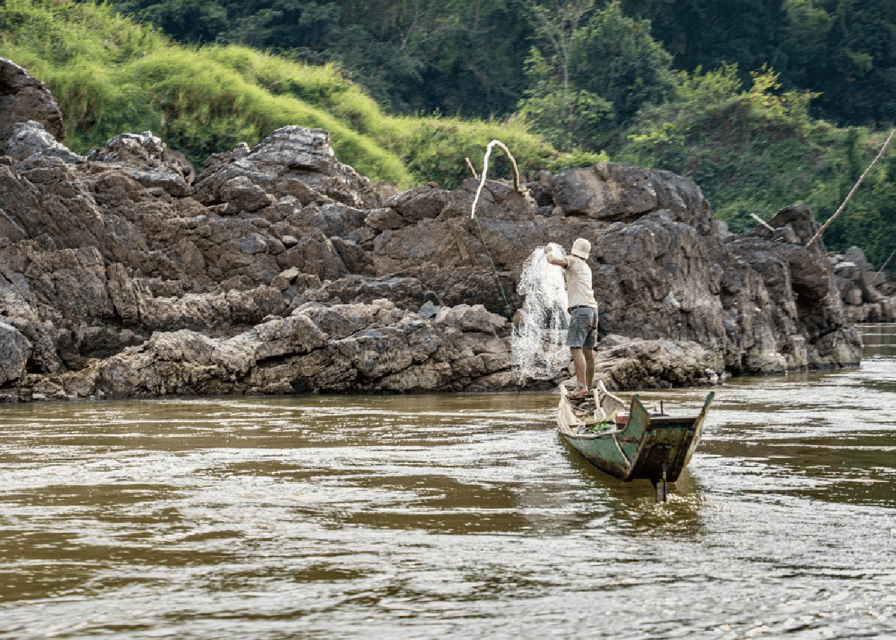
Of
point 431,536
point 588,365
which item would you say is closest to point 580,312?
point 588,365

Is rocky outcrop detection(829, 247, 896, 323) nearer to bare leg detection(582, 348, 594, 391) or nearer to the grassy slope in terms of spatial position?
the grassy slope

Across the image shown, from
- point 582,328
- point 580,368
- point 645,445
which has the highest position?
point 582,328

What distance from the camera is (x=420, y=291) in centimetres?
1895

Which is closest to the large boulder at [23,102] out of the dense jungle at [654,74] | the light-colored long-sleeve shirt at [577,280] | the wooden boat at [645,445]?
the light-colored long-sleeve shirt at [577,280]

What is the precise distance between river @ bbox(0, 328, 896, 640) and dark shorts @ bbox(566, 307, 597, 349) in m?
0.93

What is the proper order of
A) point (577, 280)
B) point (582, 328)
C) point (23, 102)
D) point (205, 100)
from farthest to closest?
point (205, 100)
point (23, 102)
point (577, 280)
point (582, 328)

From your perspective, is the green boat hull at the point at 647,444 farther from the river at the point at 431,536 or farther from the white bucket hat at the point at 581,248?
the white bucket hat at the point at 581,248

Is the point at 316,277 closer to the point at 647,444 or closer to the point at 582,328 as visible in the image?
the point at 582,328

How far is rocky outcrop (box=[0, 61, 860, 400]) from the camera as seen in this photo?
16578 mm

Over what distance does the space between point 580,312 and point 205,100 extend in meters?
18.6

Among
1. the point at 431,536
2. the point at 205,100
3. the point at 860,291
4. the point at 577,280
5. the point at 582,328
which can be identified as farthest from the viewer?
the point at 860,291

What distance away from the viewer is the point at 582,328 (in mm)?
11891

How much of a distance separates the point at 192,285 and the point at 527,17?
35.3 m

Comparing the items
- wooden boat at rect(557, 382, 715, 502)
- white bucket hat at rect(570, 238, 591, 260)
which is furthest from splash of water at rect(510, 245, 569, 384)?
wooden boat at rect(557, 382, 715, 502)
